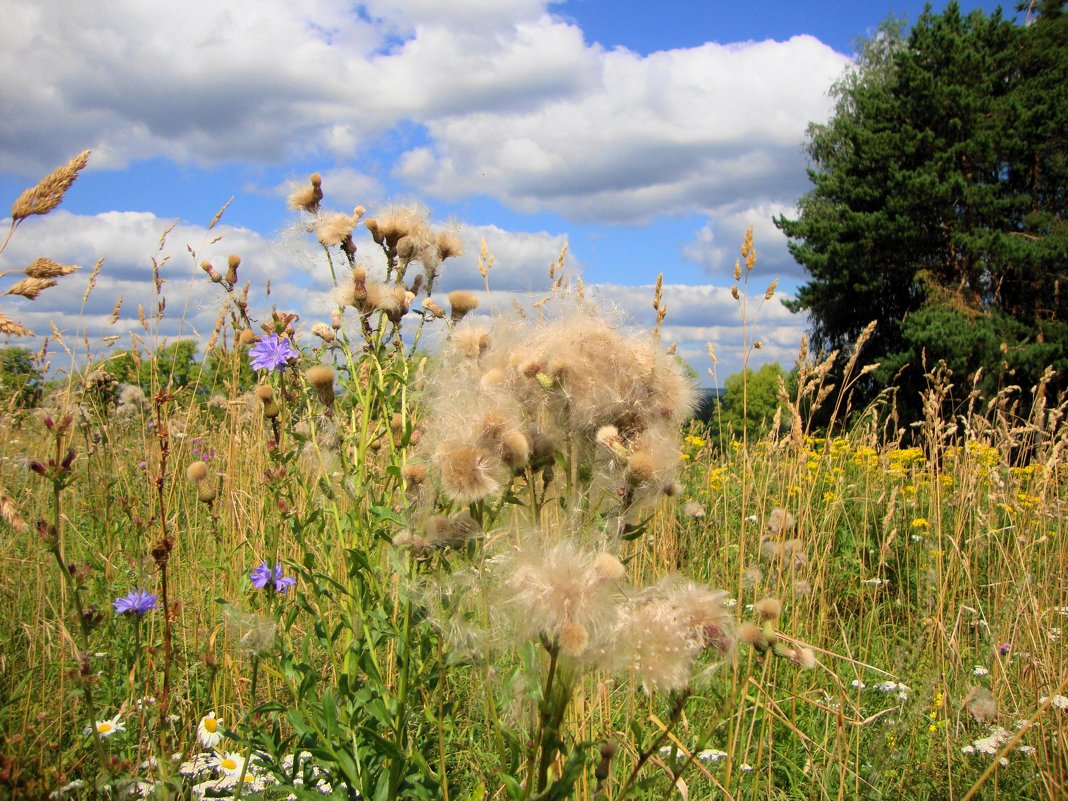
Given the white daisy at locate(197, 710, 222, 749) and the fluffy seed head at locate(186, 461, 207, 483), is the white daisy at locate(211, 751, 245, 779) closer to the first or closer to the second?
the white daisy at locate(197, 710, 222, 749)

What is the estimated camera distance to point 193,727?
224 centimetres

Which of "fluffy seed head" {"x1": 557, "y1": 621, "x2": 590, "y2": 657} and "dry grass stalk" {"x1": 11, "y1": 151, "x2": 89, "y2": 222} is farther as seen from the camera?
"dry grass stalk" {"x1": 11, "y1": 151, "x2": 89, "y2": 222}

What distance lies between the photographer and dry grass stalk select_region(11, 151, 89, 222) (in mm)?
1421

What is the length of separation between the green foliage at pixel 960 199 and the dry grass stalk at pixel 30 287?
807 inches

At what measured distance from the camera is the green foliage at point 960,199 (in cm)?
2003

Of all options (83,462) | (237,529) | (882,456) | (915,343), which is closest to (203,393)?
(83,462)

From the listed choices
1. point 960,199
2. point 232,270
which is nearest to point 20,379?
point 232,270

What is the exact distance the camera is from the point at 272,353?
2104 millimetres

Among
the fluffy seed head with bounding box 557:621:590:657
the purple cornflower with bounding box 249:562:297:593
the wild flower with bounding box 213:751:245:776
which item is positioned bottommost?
the wild flower with bounding box 213:751:245:776

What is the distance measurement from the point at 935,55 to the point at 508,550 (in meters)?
25.2

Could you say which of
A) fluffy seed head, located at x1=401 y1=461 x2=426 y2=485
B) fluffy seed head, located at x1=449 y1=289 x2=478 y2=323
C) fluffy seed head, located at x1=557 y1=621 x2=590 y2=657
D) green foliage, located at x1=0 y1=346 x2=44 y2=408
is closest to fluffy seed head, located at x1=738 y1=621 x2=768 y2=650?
fluffy seed head, located at x1=557 y1=621 x2=590 y2=657

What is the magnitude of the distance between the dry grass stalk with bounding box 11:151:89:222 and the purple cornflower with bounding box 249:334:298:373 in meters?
0.67

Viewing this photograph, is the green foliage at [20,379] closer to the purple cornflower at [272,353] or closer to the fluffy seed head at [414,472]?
the purple cornflower at [272,353]

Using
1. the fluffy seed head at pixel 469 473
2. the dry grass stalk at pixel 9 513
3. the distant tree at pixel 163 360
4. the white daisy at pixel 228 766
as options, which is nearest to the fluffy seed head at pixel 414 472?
the fluffy seed head at pixel 469 473
